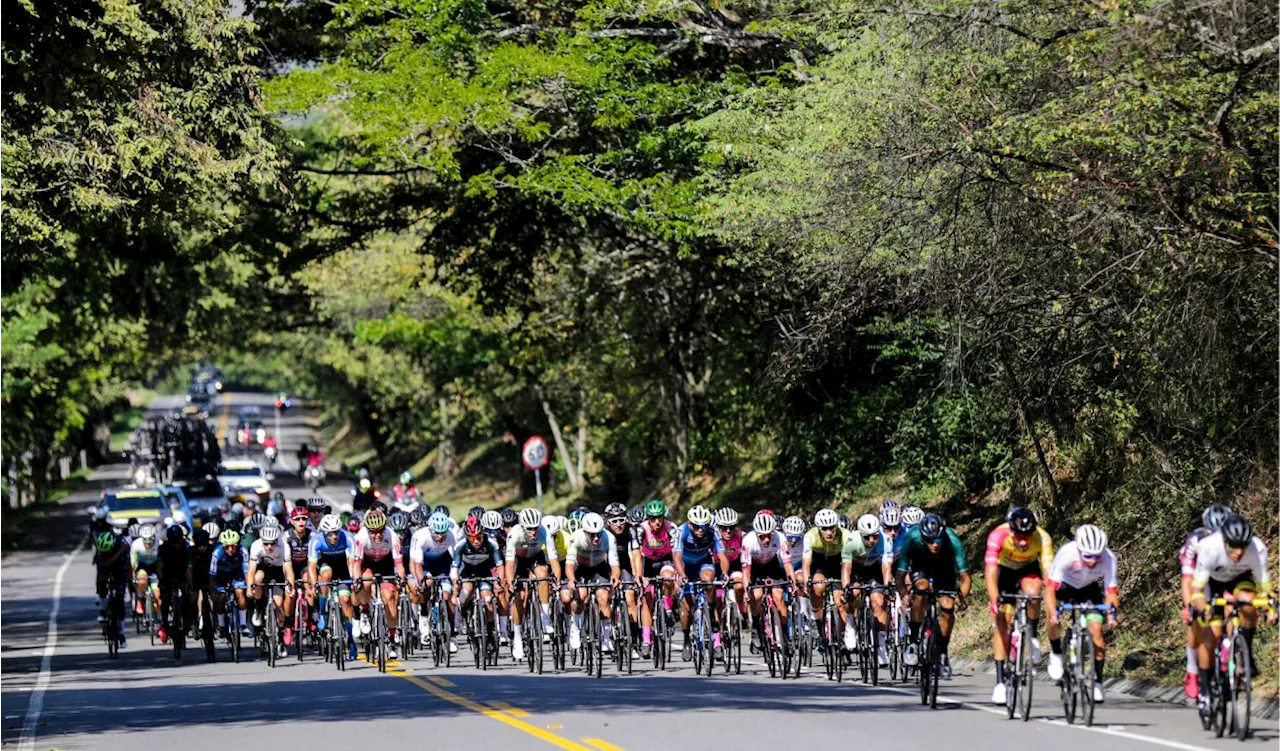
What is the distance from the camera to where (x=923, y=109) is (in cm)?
1892

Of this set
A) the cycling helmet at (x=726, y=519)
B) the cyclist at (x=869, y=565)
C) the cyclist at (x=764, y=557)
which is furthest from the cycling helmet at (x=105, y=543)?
the cyclist at (x=869, y=565)

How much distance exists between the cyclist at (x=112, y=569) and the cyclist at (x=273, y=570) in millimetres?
3024

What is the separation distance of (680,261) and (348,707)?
54.1ft

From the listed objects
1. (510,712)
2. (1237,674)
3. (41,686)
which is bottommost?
(41,686)

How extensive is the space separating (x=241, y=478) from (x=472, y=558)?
40.9 m

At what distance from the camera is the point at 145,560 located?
29453 mm

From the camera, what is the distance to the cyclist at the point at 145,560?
1155 inches

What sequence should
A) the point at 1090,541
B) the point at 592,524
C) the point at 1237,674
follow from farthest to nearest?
the point at 592,524, the point at 1090,541, the point at 1237,674

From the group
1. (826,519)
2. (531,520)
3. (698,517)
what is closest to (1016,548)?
(826,519)

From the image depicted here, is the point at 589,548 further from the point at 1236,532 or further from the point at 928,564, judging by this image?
the point at 1236,532

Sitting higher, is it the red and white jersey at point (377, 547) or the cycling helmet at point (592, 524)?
the cycling helmet at point (592, 524)

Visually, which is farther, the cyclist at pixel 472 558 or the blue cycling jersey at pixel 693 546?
the cyclist at pixel 472 558

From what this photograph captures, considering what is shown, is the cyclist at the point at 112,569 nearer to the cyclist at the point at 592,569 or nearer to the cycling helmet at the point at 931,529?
the cyclist at the point at 592,569

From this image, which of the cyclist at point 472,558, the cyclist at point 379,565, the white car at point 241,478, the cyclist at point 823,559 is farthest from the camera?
the white car at point 241,478
